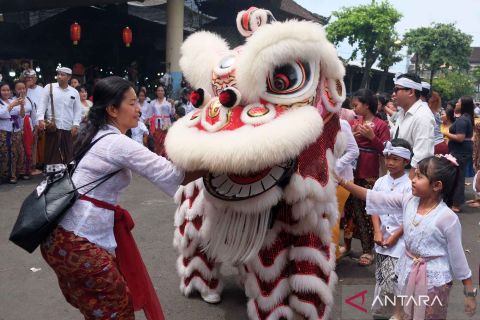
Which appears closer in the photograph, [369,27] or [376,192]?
[376,192]

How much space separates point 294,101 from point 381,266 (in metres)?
1.28

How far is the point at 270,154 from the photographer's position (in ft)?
7.61

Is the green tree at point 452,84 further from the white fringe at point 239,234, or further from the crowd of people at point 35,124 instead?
the white fringe at point 239,234

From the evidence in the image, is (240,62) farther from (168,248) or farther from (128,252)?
(168,248)

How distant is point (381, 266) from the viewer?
3.18 m

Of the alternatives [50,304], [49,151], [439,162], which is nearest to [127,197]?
[49,151]

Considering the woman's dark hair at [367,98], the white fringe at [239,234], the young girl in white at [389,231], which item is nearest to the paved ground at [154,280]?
the young girl in white at [389,231]

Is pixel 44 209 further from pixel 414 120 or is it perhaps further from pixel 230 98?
pixel 414 120

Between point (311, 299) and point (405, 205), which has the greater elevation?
point (405, 205)

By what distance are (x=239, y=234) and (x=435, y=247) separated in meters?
1.09

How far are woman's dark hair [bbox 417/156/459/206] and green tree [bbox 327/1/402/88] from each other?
32.0 metres

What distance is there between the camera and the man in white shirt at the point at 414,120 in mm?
3756

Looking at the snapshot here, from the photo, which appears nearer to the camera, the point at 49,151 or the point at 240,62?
the point at 240,62

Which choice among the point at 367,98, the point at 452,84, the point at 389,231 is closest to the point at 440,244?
the point at 389,231
